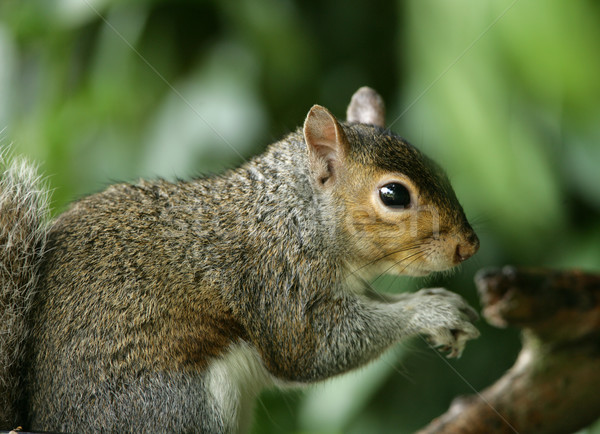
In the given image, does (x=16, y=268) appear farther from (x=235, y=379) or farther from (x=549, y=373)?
(x=549, y=373)

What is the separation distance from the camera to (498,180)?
1411mm

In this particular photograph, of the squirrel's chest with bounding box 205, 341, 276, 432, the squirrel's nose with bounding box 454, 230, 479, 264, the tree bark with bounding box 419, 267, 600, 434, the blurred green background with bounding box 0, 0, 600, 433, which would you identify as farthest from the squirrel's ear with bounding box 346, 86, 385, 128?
the tree bark with bounding box 419, 267, 600, 434

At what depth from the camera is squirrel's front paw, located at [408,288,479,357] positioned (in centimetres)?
107

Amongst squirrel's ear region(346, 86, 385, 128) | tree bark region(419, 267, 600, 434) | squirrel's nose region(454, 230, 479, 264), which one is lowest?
tree bark region(419, 267, 600, 434)

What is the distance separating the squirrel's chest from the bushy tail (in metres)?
0.29

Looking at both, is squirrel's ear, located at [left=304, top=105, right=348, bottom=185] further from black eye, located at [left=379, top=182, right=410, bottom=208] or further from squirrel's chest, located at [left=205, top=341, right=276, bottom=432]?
squirrel's chest, located at [left=205, top=341, right=276, bottom=432]

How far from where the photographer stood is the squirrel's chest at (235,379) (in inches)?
39.6

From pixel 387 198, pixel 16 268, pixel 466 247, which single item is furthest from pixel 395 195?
pixel 16 268

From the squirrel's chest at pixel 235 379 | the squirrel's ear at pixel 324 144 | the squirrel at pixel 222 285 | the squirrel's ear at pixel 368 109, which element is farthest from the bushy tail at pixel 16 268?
the squirrel's ear at pixel 368 109

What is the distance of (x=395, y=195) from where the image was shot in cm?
102

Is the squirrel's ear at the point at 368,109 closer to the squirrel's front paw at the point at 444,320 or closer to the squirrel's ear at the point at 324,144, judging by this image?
the squirrel's ear at the point at 324,144

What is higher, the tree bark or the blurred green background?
the blurred green background

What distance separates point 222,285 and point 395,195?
0.29 meters

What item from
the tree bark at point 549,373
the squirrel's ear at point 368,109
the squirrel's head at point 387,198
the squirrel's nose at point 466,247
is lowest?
the tree bark at point 549,373
